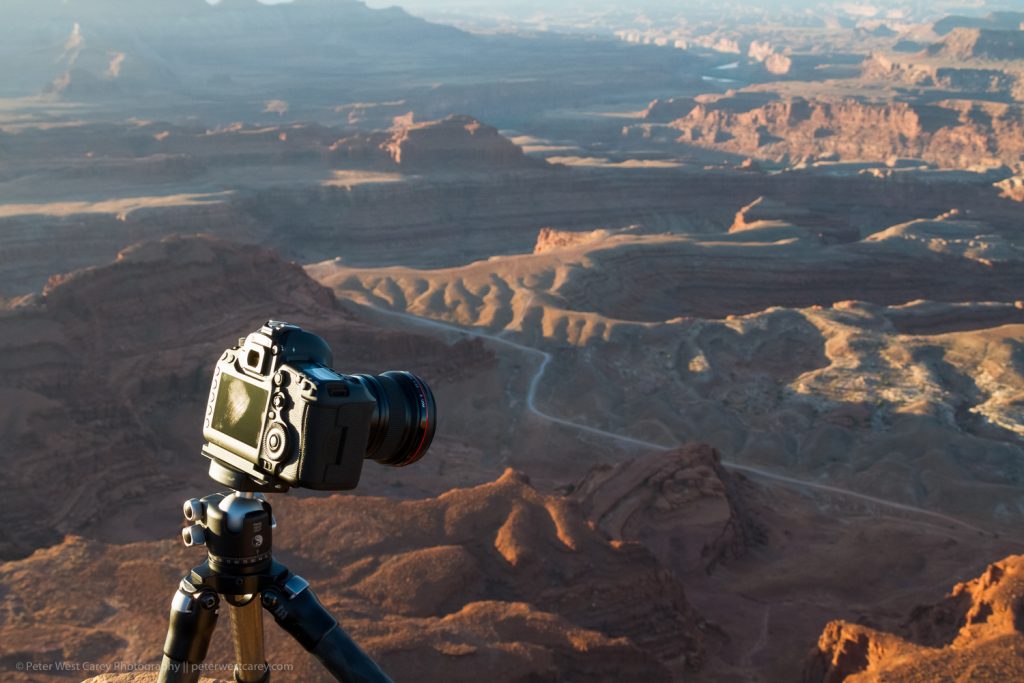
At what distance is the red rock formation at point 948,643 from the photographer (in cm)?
1580

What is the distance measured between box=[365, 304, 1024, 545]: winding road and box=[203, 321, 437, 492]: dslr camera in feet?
106

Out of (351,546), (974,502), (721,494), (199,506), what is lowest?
(974,502)

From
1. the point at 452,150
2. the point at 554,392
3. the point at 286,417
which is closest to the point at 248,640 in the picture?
the point at 286,417

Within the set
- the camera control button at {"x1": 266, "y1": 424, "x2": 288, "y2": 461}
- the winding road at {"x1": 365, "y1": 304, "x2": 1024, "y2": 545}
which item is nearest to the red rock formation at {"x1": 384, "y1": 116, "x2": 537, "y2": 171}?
the winding road at {"x1": 365, "y1": 304, "x2": 1024, "y2": 545}

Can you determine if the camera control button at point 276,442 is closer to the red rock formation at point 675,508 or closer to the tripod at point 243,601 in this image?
the tripod at point 243,601

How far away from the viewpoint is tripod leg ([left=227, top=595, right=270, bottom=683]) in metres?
5.29

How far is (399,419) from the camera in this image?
5.50 m

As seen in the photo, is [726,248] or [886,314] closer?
[886,314]

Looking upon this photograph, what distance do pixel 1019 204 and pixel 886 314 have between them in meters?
39.4

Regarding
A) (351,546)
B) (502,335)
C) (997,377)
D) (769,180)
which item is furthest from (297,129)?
(351,546)

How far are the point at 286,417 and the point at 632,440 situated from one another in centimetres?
3793

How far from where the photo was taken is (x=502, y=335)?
5209 centimetres

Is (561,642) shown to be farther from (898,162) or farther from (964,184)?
(898,162)

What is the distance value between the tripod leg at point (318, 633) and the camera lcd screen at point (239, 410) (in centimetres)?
90
